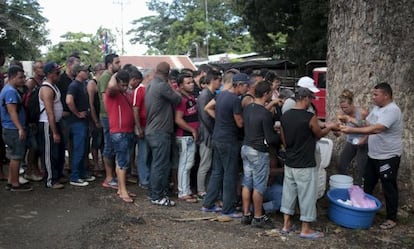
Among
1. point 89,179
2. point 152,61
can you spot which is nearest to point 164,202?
point 89,179

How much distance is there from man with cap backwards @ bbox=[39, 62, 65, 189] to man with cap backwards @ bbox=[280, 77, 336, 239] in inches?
126

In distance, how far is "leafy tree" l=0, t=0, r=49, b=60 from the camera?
2298 centimetres

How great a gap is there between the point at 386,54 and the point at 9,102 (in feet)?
16.7

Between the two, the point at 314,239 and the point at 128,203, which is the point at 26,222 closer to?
the point at 128,203

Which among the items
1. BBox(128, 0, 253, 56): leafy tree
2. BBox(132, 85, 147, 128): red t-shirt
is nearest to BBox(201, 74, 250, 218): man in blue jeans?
BBox(132, 85, 147, 128): red t-shirt

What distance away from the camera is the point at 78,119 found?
6.12 meters

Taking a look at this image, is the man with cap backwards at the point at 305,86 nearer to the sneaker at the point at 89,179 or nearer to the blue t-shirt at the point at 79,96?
the blue t-shirt at the point at 79,96

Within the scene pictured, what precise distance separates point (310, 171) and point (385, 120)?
1074 mm

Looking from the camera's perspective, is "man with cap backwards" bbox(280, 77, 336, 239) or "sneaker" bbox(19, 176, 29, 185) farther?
"sneaker" bbox(19, 176, 29, 185)

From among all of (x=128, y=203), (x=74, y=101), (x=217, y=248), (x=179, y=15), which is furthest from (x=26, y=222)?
(x=179, y=15)

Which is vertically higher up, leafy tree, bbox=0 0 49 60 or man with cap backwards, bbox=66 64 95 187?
leafy tree, bbox=0 0 49 60

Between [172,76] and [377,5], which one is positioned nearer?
[377,5]

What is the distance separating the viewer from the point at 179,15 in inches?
2594

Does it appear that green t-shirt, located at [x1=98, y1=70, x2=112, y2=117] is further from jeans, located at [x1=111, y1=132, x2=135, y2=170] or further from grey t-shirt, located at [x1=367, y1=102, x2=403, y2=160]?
grey t-shirt, located at [x1=367, y1=102, x2=403, y2=160]
